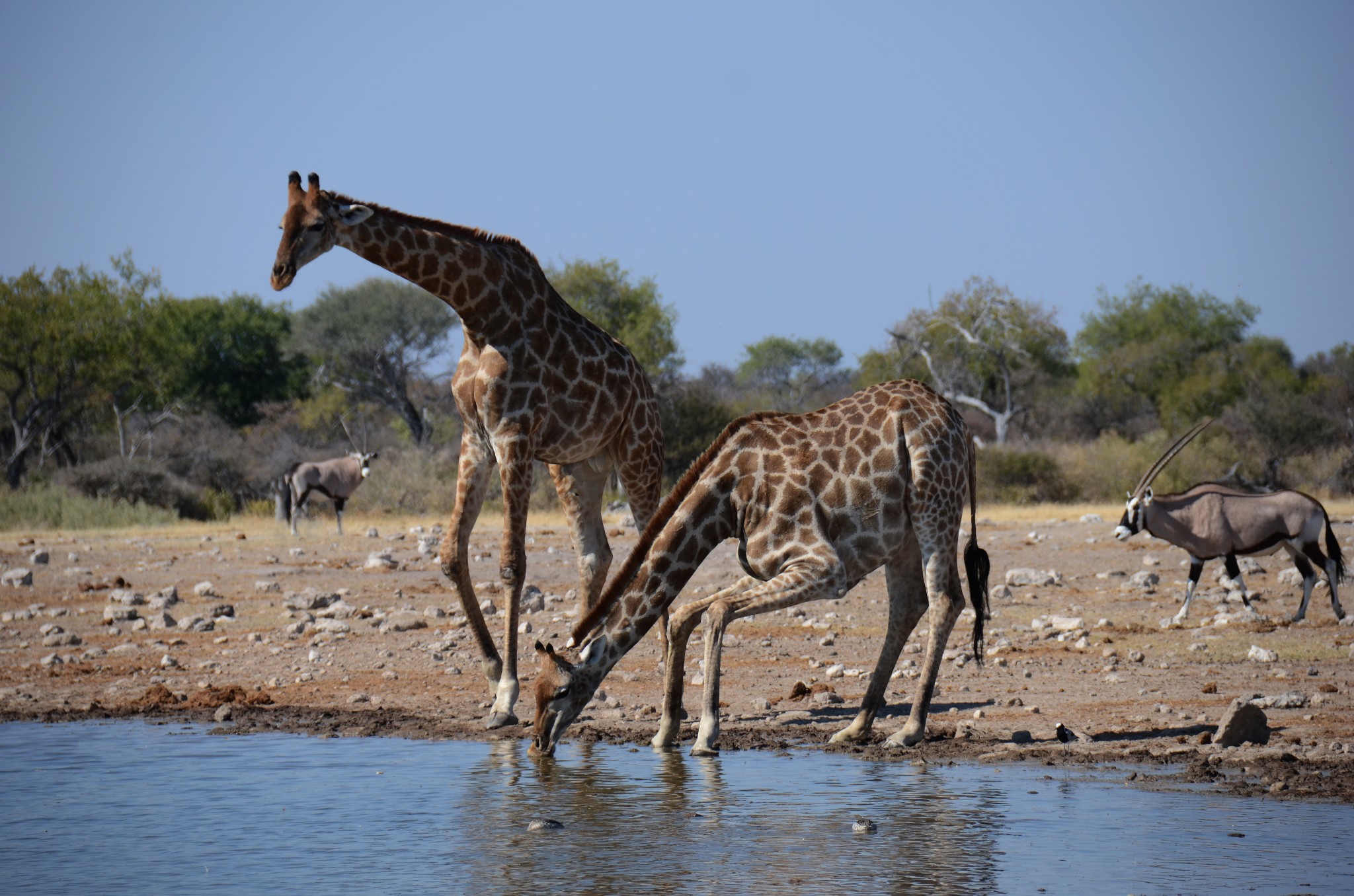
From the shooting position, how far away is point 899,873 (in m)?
5.43

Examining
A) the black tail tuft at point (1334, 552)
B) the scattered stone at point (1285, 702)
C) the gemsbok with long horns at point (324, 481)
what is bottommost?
the scattered stone at point (1285, 702)

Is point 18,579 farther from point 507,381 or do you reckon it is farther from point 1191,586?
point 1191,586

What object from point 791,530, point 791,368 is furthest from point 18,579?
point 791,368

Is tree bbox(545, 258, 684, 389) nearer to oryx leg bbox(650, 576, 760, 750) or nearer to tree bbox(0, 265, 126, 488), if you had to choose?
tree bbox(0, 265, 126, 488)

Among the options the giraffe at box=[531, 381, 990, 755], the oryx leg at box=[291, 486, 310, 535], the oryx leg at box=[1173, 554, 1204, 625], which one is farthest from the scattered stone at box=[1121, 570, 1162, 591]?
the oryx leg at box=[291, 486, 310, 535]

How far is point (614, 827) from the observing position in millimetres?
6254

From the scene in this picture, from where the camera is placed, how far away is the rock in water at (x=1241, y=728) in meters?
7.59

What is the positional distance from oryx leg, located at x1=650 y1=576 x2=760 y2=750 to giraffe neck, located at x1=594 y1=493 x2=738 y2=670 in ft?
0.40

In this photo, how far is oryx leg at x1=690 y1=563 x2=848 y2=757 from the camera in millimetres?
7238

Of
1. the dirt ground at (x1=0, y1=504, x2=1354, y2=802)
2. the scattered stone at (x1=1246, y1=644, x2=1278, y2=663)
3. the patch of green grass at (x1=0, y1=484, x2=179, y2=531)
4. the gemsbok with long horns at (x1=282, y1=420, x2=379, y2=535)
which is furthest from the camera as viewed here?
the patch of green grass at (x1=0, y1=484, x2=179, y2=531)

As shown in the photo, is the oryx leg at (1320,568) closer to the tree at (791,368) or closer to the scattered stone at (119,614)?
the scattered stone at (119,614)

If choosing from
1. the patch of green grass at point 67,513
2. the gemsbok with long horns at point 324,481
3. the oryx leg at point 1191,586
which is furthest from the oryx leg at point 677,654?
the patch of green grass at point 67,513

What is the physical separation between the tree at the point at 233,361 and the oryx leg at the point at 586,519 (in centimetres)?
3349

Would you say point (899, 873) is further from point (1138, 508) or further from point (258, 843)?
point (1138, 508)
